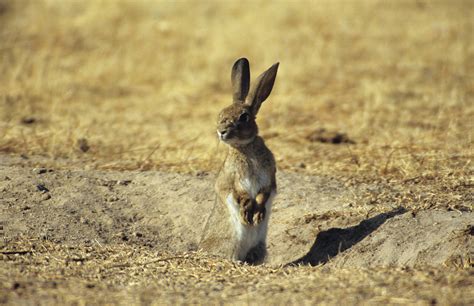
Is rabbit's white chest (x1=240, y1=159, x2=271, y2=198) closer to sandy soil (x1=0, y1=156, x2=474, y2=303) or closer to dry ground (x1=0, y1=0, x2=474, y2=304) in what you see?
sandy soil (x1=0, y1=156, x2=474, y2=303)

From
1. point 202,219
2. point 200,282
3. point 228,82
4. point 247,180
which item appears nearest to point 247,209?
point 247,180

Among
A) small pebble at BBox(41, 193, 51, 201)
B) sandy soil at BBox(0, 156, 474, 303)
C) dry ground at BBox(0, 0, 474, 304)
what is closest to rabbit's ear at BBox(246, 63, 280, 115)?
sandy soil at BBox(0, 156, 474, 303)

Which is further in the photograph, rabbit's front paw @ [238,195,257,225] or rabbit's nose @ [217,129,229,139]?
rabbit's front paw @ [238,195,257,225]

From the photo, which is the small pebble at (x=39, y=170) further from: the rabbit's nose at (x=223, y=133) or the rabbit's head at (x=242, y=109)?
the rabbit's nose at (x=223, y=133)

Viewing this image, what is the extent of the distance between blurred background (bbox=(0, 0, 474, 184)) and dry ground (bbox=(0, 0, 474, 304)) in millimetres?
32

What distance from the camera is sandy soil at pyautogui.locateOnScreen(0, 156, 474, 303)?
6.00 metres

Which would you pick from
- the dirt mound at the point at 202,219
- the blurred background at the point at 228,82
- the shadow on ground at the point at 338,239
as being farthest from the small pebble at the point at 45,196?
the shadow on ground at the point at 338,239

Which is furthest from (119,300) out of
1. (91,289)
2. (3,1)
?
(3,1)

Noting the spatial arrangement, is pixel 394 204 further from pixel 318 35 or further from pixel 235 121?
pixel 318 35

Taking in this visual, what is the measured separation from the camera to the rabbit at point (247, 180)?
20.2 feet

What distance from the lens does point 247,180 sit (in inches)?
245

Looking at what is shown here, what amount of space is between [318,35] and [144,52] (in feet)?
9.05

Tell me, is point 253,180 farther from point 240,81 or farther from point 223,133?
point 240,81

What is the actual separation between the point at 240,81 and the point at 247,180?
31.0 inches
